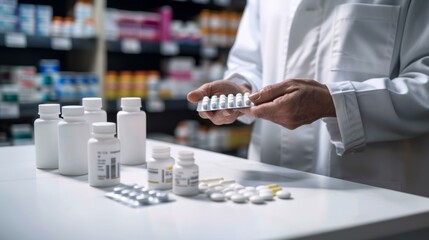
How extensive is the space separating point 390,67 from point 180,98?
2.08 meters

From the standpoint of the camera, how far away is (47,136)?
3.74 ft

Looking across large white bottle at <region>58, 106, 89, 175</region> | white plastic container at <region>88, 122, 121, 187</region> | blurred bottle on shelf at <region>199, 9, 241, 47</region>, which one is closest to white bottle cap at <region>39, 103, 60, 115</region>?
large white bottle at <region>58, 106, 89, 175</region>

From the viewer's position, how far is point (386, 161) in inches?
50.4

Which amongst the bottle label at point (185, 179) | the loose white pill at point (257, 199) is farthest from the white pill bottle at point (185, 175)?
the loose white pill at point (257, 199)

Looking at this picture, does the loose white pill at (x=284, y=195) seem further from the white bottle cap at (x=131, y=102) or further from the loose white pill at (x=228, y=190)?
the white bottle cap at (x=131, y=102)

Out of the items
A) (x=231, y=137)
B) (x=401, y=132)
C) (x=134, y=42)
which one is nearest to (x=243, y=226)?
(x=401, y=132)

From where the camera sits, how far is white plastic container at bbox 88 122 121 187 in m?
0.94

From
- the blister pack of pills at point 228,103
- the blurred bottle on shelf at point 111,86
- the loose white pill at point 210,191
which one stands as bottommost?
the blurred bottle on shelf at point 111,86

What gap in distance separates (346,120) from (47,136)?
0.69 meters

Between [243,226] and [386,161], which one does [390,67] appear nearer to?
[386,161]

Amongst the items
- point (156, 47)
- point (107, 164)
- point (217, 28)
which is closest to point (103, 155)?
point (107, 164)

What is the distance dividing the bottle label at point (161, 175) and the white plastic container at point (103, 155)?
0.25ft

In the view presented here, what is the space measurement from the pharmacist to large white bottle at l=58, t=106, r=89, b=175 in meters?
0.30

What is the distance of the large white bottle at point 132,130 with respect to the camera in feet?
3.84
